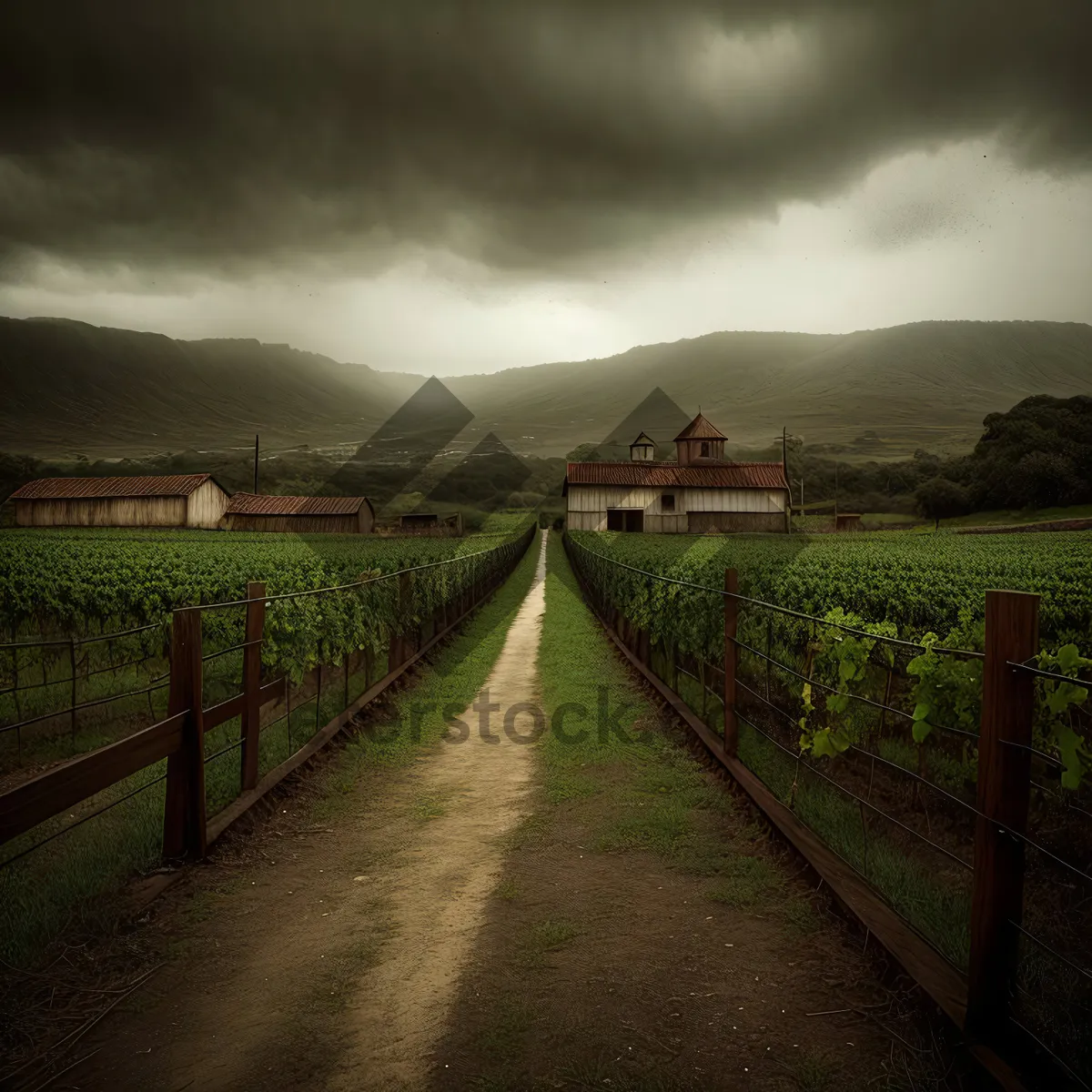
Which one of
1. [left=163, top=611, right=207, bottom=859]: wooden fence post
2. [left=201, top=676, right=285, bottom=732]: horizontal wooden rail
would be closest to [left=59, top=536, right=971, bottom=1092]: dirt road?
[left=163, top=611, right=207, bottom=859]: wooden fence post

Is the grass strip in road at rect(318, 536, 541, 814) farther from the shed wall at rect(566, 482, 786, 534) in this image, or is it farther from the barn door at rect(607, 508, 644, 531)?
the barn door at rect(607, 508, 644, 531)

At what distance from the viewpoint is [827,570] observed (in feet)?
37.3

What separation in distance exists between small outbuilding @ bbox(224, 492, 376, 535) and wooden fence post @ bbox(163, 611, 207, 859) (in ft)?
215

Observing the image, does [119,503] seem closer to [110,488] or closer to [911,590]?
[110,488]

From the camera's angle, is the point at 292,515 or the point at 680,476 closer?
the point at 680,476

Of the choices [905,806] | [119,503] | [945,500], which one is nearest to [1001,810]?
[905,806]

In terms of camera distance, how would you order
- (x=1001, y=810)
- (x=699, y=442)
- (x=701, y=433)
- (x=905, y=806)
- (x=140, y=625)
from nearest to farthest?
1. (x=1001, y=810)
2. (x=905, y=806)
3. (x=140, y=625)
4. (x=699, y=442)
5. (x=701, y=433)

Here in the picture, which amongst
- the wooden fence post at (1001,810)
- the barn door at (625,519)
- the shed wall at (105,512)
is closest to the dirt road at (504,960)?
the wooden fence post at (1001,810)

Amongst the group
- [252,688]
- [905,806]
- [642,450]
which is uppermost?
[642,450]

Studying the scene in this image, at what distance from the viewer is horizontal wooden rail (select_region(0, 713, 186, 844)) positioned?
3137 mm

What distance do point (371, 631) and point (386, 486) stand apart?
169483 millimetres

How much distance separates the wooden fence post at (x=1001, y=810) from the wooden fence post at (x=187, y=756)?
14.7 ft

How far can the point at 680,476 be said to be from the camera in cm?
5975

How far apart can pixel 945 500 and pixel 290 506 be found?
64.4 meters
